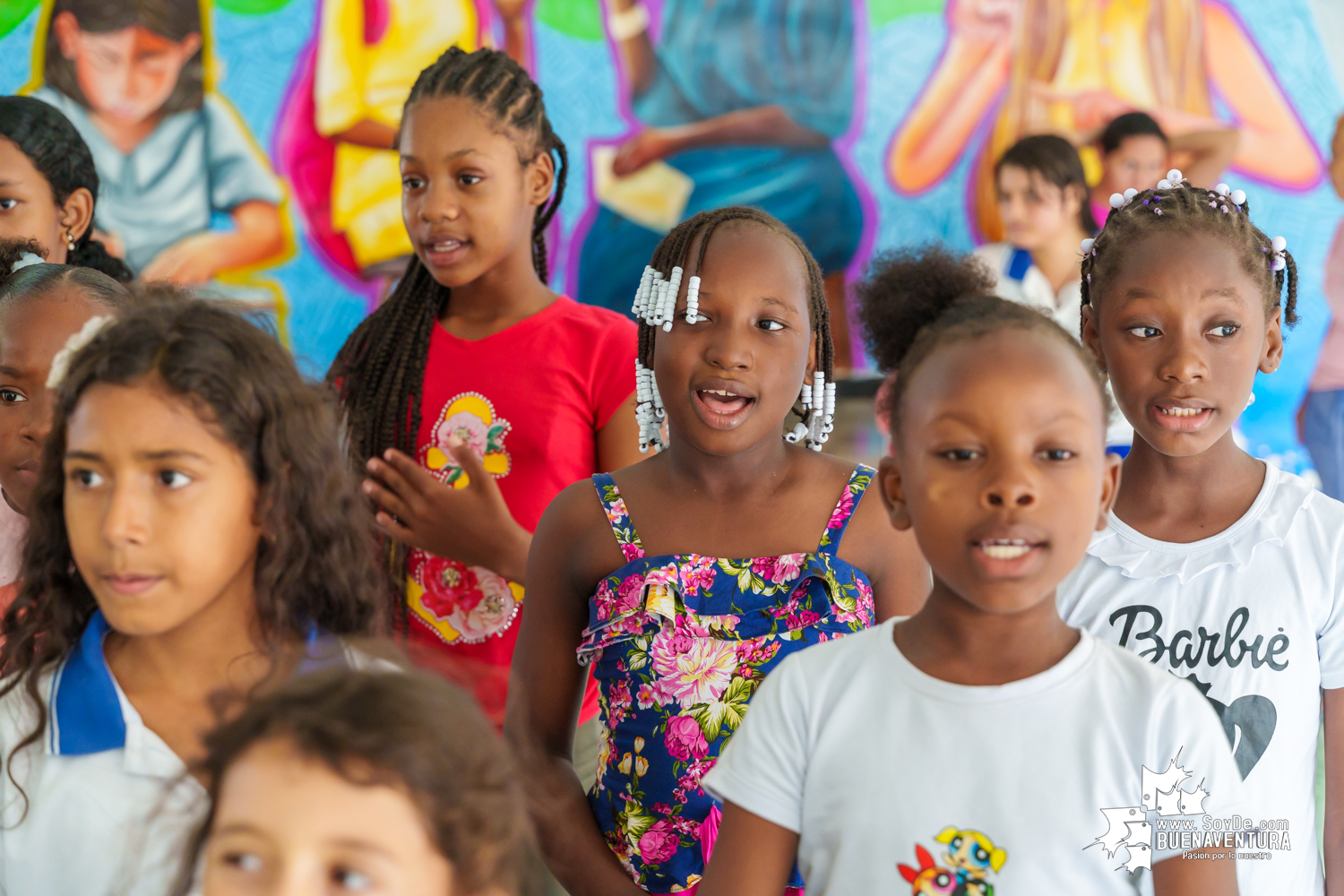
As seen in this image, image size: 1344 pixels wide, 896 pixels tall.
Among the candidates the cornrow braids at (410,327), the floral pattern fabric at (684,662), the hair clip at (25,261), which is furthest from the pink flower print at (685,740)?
the hair clip at (25,261)

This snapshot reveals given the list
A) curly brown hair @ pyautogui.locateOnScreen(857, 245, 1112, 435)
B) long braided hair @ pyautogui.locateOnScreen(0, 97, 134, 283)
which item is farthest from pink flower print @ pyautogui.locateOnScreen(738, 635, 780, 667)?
long braided hair @ pyautogui.locateOnScreen(0, 97, 134, 283)

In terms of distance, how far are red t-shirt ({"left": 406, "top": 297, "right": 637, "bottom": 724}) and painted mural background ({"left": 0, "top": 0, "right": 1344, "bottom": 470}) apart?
1174 mm

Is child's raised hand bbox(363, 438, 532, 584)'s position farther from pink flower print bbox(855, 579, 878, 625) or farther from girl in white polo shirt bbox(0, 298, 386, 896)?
pink flower print bbox(855, 579, 878, 625)

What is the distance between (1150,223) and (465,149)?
111 centimetres

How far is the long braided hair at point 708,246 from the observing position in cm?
155

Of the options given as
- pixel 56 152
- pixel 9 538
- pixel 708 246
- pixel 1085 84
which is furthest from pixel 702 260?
pixel 1085 84

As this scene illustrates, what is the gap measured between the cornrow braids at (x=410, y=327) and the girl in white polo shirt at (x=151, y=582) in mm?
643

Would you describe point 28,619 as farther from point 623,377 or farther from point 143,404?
point 623,377

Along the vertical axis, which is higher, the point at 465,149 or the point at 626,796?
the point at 465,149

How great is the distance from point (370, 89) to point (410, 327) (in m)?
1.46

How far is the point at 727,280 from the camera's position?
1.50m

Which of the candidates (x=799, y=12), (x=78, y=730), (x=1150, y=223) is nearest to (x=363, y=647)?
(x=78, y=730)

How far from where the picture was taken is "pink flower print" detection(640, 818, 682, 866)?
1367mm

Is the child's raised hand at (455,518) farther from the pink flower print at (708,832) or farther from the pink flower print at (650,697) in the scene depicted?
the pink flower print at (708,832)
